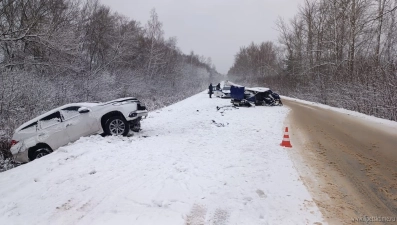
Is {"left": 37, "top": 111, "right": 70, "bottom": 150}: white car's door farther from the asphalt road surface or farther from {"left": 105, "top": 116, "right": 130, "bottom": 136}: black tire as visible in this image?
the asphalt road surface

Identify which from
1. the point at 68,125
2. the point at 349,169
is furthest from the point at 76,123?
the point at 349,169

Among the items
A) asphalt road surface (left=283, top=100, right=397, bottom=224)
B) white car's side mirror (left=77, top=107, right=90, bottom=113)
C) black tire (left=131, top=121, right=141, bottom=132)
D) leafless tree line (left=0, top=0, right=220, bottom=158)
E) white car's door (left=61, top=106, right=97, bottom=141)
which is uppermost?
leafless tree line (left=0, top=0, right=220, bottom=158)

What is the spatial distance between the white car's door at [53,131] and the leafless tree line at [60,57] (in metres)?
3.46

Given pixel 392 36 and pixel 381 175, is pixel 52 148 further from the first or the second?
pixel 392 36

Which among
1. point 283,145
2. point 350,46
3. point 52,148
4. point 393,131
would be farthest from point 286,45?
point 52,148

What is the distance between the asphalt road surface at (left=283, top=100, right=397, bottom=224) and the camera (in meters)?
3.84

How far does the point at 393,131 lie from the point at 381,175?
569 centimetres

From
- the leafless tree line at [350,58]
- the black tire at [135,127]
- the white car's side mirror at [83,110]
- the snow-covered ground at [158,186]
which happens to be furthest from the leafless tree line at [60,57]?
the leafless tree line at [350,58]

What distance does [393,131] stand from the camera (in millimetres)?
9438

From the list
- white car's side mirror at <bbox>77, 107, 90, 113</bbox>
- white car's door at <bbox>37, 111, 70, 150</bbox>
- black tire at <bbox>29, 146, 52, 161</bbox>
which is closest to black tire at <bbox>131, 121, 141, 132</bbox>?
white car's side mirror at <bbox>77, 107, 90, 113</bbox>

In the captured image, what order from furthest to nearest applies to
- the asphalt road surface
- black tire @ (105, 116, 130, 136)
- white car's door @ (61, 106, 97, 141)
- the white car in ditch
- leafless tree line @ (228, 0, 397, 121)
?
leafless tree line @ (228, 0, 397, 121)
black tire @ (105, 116, 130, 136)
white car's door @ (61, 106, 97, 141)
the white car in ditch
the asphalt road surface

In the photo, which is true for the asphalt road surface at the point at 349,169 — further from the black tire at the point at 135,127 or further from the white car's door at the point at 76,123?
the white car's door at the point at 76,123

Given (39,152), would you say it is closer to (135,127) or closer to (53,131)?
(53,131)

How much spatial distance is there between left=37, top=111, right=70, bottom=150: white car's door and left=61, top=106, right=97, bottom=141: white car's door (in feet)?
0.50
